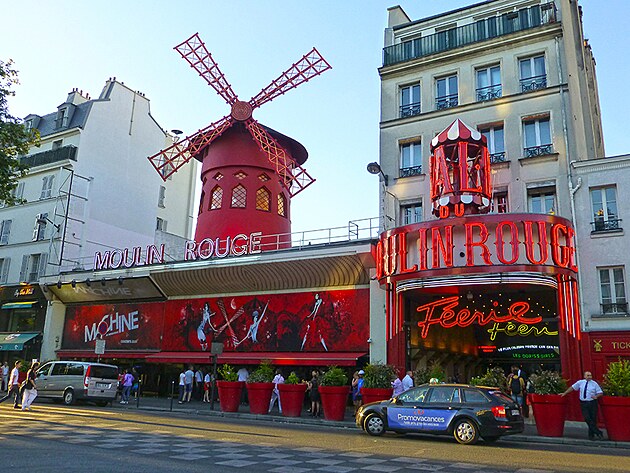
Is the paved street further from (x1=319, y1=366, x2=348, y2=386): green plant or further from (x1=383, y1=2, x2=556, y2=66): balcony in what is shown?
(x1=383, y1=2, x2=556, y2=66): balcony

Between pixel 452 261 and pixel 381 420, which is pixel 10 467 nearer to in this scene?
pixel 381 420

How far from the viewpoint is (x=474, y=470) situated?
7.52 m

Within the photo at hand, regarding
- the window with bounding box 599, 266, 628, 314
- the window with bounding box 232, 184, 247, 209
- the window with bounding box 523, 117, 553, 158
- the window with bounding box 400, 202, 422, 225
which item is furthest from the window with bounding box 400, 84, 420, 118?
the window with bounding box 232, 184, 247, 209

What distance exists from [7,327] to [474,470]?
28375mm

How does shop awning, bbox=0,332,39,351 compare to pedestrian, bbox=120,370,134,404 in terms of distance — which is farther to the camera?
shop awning, bbox=0,332,39,351

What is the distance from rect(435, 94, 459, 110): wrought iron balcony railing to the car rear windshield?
1381 centimetres

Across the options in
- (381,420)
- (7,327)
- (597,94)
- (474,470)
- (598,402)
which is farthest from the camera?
(7,327)

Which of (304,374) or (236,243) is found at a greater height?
(236,243)

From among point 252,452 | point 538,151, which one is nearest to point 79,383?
point 252,452

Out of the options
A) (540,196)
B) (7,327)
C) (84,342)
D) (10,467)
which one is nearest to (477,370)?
(540,196)

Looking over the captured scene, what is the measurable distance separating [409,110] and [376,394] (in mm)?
10532

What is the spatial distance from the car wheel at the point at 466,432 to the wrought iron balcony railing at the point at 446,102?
12.1 m

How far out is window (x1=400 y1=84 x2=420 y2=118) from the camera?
2078 centimetres

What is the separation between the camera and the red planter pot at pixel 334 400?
1535cm
